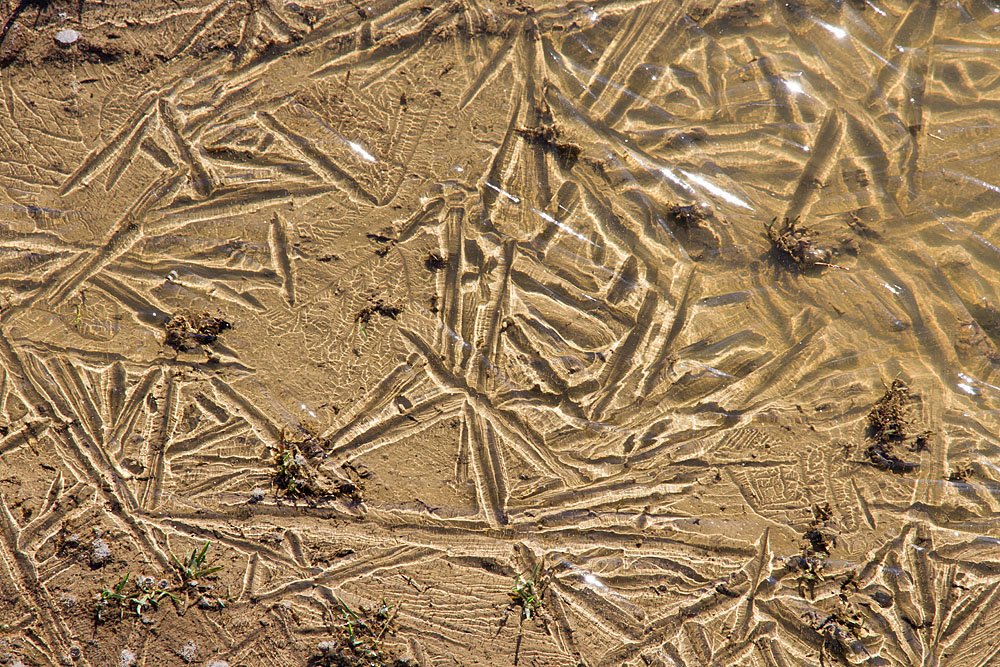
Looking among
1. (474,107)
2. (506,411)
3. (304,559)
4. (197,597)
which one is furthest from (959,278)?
(197,597)

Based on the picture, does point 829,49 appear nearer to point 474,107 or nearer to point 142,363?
point 474,107

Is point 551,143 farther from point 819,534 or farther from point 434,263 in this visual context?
point 819,534

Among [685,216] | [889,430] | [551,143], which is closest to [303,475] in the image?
[551,143]

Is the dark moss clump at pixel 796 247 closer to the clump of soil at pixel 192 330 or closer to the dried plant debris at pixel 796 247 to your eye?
the dried plant debris at pixel 796 247

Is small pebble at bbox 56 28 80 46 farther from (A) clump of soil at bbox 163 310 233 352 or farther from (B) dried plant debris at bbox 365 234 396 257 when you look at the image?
(B) dried plant debris at bbox 365 234 396 257

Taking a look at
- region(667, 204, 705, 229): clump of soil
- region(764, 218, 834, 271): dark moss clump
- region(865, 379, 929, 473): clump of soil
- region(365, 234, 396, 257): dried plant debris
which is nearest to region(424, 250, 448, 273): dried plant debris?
region(365, 234, 396, 257): dried plant debris
